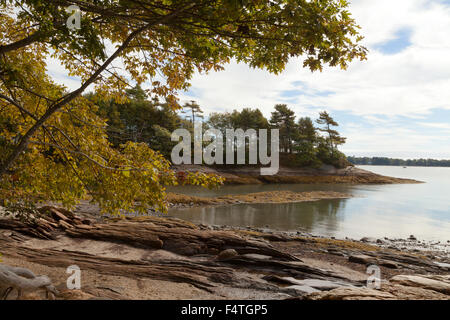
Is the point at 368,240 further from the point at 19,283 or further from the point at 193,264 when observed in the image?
the point at 19,283

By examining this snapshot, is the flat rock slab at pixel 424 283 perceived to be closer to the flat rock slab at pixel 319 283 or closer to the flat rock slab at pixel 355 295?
the flat rock slab at pixel 319 283

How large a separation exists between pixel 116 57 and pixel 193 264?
221 inches

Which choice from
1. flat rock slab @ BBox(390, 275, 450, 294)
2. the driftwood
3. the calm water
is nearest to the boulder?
flat rock slab @ BBox(390, 275, 450, 294)

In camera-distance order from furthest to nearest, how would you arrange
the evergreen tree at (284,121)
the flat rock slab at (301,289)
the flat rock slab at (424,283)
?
the evergreen tree at (284,121) → the flat rock slab at (301,289) → the flat rock slab at (424,283)

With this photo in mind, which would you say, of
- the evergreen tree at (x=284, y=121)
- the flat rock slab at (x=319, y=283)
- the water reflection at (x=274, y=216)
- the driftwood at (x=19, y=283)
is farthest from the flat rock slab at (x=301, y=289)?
the evergreen tree at (x=284, y=121)

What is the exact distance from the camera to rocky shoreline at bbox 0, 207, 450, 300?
18.4 ft

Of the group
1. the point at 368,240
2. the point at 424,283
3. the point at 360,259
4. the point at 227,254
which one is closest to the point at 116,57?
the point at 227,254

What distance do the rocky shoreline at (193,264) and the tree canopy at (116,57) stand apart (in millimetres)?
1713

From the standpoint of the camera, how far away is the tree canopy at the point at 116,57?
166 inches

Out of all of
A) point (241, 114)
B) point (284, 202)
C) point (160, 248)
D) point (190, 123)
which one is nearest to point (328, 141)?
point (241, 114)

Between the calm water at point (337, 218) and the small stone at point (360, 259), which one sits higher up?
the small stone at point (360, 259)

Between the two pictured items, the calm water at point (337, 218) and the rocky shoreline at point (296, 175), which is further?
the rocky shoreline at point (296, 175)

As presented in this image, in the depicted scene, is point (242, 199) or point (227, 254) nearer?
point (227, 254)

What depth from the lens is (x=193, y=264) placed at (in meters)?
7.49
